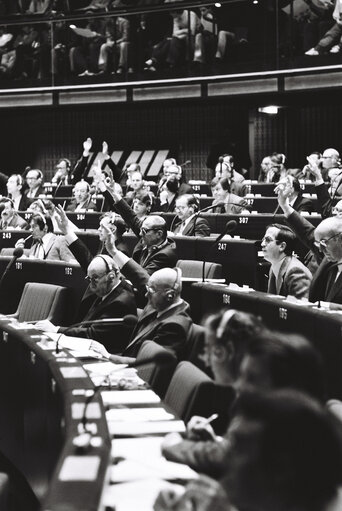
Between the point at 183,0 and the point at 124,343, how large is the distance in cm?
906

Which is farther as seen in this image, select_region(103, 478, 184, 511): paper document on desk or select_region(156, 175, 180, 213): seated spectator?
select_region(156, 175, 180, 213): seated spectator

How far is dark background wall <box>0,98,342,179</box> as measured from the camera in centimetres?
1500

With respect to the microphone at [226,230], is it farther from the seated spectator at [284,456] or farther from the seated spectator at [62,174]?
the seated spectator at [62,174]

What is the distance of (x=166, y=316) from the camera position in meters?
5.11

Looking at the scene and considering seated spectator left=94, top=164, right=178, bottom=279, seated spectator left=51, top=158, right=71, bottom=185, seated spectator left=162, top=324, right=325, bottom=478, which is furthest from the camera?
seated spectator left=51, top=158, right=71, bottom=185

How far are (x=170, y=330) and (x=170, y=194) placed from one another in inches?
218

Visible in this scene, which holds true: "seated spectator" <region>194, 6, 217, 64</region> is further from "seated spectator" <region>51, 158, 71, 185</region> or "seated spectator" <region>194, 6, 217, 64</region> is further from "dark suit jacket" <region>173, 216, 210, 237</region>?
"dark suit jacket" <region>173, 216, 210, 237</region>

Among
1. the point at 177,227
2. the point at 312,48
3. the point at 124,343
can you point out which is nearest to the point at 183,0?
the point at 312,48

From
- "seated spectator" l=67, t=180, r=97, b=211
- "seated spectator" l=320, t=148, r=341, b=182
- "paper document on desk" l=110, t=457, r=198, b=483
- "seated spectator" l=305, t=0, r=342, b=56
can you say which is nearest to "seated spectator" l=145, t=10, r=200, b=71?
"seated spectator" l=305, t=0, r=342, b=56

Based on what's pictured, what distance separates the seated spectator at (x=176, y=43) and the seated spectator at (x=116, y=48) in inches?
19.0

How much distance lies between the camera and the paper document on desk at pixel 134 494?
241 centimetres

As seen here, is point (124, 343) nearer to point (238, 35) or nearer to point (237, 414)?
point (237, 414)

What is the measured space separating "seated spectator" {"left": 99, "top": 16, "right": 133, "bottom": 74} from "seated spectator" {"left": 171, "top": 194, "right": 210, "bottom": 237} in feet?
18.9

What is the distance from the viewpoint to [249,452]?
83.0 inches
